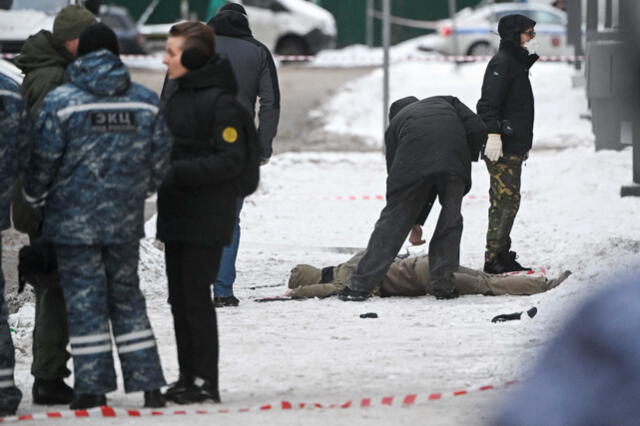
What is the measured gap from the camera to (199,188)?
599 cm

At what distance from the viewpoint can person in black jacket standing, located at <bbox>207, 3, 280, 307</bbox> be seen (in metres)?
8.61

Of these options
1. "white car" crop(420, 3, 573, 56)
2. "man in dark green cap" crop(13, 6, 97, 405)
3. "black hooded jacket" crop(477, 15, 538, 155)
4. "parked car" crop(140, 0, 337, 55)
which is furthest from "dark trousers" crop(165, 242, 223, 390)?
"parked car" crop(140, 0, 337, 55)

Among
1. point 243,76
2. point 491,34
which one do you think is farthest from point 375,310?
point 491,34

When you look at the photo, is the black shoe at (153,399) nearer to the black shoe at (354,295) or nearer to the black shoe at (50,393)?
the black shoe at (50,393)

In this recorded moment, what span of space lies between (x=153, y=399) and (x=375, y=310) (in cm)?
270

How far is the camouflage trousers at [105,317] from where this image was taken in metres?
5.79

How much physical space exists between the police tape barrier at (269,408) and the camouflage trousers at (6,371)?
0.06 metres

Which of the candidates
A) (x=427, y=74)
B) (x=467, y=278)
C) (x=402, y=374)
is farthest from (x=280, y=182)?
(x=427, y=74)

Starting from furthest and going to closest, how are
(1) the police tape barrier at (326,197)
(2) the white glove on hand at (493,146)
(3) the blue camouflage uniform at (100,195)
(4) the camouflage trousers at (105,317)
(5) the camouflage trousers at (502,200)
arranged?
1. (1) the police tape barrier at (326,197)
2. (5) the camouflage trousers at (502,200)
3. (2) the white glove on hand at (493,146)
4. (4) the camouflage trousers at (105,317)
5. (3) the blue camouflage uniform at (100,195)

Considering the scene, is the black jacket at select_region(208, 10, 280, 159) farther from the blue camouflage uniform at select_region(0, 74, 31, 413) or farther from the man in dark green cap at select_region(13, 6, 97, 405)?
the blue camouflage uniform at select_region(0, 74, 31, 413)

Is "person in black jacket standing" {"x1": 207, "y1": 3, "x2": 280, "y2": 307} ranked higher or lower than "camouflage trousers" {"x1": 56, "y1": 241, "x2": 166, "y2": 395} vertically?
higher

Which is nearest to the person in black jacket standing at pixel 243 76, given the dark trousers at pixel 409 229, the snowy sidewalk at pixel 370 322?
the snowy sidewalk at pixel 370 322

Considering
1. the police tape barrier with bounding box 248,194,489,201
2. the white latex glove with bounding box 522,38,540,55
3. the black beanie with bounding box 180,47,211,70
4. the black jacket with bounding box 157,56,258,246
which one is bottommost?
the police tape barrier with bounding box 248,194,489,201

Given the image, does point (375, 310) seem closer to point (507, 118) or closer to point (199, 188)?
point (507, 118)
